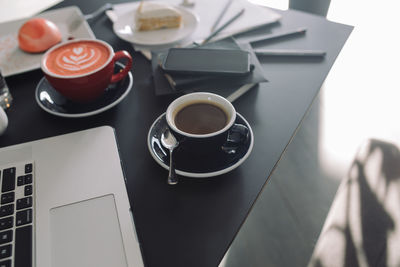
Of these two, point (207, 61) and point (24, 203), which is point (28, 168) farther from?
point (207, 61)

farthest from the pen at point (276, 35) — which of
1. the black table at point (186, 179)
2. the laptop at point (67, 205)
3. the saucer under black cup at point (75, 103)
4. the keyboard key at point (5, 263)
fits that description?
the keyboard key at point (5, 263)

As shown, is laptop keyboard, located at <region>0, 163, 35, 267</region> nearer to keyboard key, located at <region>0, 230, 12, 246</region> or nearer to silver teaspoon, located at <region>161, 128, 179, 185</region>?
keyboard key, located at <region>0, 230, 12, 246</region>

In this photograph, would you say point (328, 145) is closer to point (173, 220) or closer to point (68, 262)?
point (173, 220)

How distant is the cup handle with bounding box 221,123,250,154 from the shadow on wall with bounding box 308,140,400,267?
702 mm

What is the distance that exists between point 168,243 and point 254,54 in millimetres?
448

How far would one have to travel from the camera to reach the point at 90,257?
0.40 m

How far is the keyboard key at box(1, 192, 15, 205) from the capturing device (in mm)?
470

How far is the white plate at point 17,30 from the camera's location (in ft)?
2.47

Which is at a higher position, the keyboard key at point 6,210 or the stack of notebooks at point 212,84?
the stack of notebooks at point 212,84

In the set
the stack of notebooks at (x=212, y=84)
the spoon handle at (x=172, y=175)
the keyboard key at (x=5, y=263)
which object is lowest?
the keyboard key at (x=5, y=263)

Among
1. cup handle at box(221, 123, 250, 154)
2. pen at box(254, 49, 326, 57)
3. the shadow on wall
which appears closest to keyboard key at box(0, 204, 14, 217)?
cup handle at box(221, 123, 250, 154)

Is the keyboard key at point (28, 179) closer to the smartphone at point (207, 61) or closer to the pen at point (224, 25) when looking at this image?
the smartphone at point (207, 61)

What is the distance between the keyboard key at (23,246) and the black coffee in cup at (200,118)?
0.82 feet

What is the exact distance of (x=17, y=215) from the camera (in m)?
0.45
